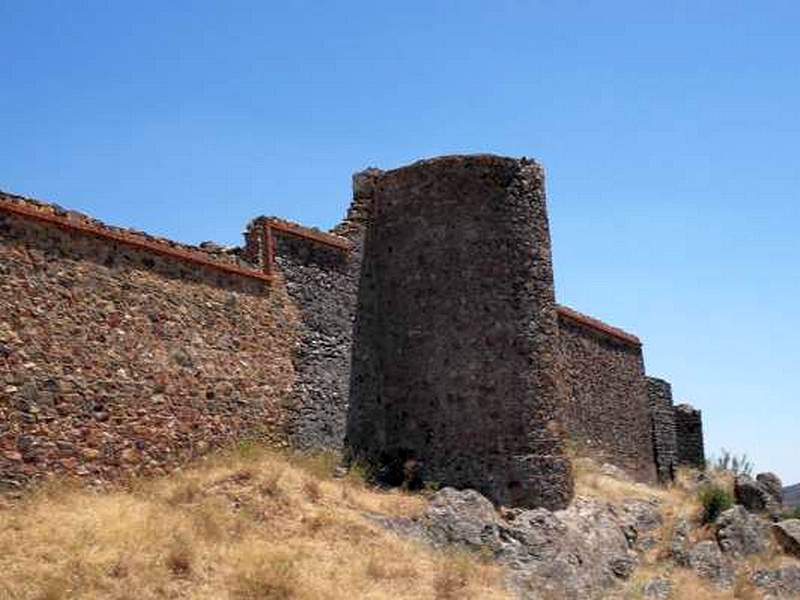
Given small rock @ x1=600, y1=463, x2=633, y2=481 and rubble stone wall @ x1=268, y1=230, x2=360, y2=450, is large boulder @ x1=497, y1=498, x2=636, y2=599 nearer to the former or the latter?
rubble stone wall @ x1=268, y1=230, x2=360, y2=450

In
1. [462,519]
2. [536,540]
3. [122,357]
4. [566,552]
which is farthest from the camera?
[566,552]

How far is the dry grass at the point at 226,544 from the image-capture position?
1038cm

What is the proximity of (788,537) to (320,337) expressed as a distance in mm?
9528

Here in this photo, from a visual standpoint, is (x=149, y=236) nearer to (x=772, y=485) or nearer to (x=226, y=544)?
(x=226, y=544)

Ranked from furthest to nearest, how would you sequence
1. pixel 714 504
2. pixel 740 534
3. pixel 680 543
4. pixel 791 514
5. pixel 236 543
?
pixel 791 514, pixel 714 504, pixel 740 534, pixel 680 543, pixel 236 543

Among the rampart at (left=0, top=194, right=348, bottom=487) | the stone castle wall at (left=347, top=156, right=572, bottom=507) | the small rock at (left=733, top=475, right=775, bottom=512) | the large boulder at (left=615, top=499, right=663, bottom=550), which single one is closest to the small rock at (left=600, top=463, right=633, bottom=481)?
the small rock at (left=733, top=475, right=775, bottom=512)

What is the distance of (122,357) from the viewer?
1362 centimetres

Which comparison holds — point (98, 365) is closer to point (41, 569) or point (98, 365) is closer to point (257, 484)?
point (257, 484)

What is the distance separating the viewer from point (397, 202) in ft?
58.4

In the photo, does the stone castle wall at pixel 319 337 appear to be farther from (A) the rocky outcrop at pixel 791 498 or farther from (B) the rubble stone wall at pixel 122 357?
(A) the rocky outcrop at pixel 791 498

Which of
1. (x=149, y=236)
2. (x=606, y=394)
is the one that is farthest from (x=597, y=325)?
(x=149, y=236)

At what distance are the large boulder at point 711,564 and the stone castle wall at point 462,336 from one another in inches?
101

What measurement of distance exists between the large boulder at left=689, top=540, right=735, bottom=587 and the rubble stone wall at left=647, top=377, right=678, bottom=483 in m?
7.72

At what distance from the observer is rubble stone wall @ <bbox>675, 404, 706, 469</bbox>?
87.5ft
